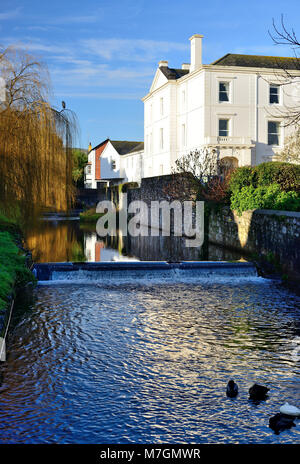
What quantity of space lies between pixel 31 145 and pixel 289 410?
28.7 feet

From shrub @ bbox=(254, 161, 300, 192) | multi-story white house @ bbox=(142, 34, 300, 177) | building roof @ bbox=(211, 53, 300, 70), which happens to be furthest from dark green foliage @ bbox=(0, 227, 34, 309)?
building roof @ bbox=(211, 53, 300, 70)

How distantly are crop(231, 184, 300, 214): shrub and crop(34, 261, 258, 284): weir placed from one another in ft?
8.71

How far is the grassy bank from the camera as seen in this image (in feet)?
26.7

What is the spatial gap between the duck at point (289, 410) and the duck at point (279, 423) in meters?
0.09

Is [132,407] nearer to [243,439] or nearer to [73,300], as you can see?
[243,439]

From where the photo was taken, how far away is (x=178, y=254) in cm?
1952

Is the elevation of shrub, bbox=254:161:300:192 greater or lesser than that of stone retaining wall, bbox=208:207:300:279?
greater

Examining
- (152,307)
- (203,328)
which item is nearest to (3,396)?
(203,328)

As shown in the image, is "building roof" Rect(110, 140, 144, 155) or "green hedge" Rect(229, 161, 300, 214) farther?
"building roof" Rect(110, 140, 144, 155)

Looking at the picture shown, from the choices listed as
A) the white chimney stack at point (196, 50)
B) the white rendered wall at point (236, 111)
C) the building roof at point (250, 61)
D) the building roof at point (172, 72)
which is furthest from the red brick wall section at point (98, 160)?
the building roof at point (250, 61)

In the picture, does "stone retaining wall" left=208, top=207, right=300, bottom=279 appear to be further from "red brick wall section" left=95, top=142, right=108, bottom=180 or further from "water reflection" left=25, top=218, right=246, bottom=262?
"red brick wall section" left=95, top=142, right=108, bottom=180

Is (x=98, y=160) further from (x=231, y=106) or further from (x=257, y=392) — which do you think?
(x=257, y=392)

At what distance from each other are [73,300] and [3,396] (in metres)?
5.29

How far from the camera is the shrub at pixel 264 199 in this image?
52.2ft
